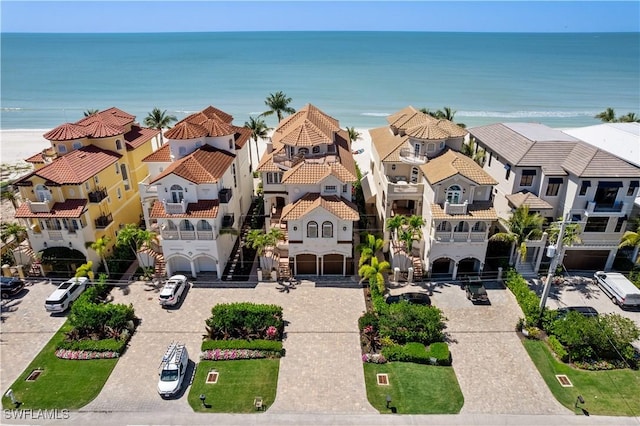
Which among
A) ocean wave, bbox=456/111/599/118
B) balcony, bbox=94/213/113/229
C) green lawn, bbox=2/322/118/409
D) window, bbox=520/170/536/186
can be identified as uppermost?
ocean wave, bbox=456/111/599/118

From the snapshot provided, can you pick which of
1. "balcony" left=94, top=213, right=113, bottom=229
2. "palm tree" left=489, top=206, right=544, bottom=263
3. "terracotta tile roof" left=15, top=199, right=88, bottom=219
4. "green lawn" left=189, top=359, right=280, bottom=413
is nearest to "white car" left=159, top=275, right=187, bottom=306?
"green lawn" left=189, top=359, right=280, bottom=413

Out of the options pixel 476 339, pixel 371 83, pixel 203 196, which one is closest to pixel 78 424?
pixel 203 196

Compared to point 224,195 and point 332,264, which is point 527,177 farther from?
point 224,195

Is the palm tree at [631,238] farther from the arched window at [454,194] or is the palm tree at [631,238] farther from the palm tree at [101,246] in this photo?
the palm tree at [101,246]

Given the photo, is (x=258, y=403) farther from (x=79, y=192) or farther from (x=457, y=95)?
(x=457, y=95)

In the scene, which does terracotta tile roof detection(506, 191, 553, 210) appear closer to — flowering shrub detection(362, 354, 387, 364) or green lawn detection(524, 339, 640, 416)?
green lawn detection(524, 339, 640, 416)

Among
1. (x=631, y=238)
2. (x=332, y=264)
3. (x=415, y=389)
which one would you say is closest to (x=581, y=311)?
(x=631, y=238)

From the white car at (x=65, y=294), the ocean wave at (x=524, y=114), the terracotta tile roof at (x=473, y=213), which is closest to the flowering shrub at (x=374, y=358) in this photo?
the terracotta tile roof at (x=473, y=213)
